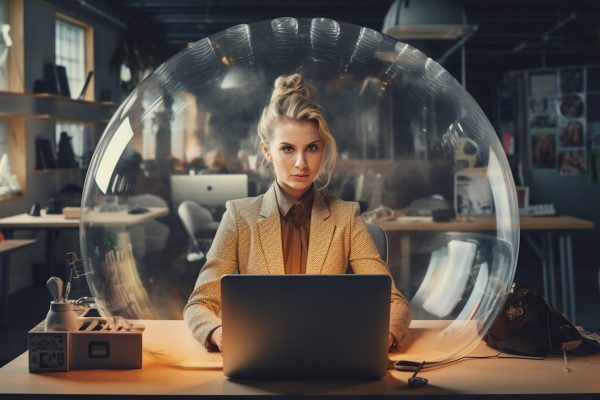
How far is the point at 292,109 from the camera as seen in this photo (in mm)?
1951

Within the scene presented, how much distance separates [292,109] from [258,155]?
0.58 feet

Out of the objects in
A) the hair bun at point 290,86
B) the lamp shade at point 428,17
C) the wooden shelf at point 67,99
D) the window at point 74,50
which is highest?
the window at point 74,50

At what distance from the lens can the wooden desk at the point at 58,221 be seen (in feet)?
6.47

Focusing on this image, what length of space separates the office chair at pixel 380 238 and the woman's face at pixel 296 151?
39cm

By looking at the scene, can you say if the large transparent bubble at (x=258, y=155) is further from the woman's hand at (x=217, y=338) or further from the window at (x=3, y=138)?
the window at (x=3, y=138)

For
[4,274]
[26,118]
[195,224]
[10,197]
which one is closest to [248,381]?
[195,224]

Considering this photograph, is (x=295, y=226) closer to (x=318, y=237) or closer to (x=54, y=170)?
(x=318, y=237)

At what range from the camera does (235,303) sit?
1.64 m

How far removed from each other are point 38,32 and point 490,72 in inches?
496

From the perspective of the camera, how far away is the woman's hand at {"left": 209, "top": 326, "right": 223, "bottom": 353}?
187 cm

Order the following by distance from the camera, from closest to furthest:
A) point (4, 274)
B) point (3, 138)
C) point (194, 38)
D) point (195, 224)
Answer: point (195, 224), point (4, 274), point (3, 138), point (194, 38)

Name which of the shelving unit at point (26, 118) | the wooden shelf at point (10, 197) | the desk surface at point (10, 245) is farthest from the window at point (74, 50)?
the desk surface at point (10, 245)

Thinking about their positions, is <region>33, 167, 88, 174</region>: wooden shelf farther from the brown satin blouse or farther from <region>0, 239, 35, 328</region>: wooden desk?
the brown satin blouse

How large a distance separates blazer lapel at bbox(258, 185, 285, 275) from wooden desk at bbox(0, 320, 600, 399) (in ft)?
0.82
